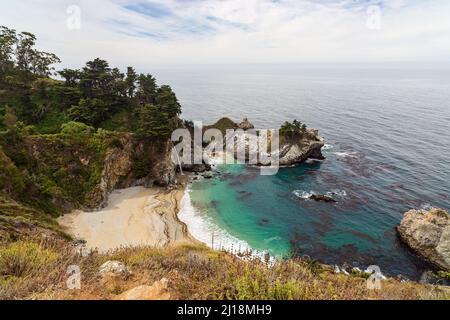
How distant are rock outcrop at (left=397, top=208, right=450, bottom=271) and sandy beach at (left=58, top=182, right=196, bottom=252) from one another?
81.6ft

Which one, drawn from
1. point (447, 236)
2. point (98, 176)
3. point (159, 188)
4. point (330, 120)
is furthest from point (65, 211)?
point (330, 120)

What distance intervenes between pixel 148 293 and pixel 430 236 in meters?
33.0

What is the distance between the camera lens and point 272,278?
700 centimetres

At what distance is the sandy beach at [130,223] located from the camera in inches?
1115

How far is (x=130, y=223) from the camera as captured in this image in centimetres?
3212

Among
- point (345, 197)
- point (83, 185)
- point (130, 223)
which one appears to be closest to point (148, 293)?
point (130, 223)

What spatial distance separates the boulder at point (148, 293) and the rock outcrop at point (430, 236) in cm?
3189

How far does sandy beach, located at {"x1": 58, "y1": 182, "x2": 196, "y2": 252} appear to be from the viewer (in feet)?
92.9

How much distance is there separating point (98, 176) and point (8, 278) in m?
30.6

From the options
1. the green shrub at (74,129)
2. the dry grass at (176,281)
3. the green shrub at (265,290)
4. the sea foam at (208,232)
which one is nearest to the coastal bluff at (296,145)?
the sea foam at (208,232)

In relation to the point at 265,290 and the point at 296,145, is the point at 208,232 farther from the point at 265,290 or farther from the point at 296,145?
the point at 296,145

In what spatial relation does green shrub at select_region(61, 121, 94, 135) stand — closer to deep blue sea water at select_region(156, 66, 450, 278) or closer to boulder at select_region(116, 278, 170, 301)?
deep blue sea water at select_region(156, 66, 450, 278)

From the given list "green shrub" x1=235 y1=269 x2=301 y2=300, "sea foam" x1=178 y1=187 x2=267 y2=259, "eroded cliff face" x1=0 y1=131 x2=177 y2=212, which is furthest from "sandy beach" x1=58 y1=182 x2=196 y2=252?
"green shrub" x1=235 y1=269 x2=301 y2=300
